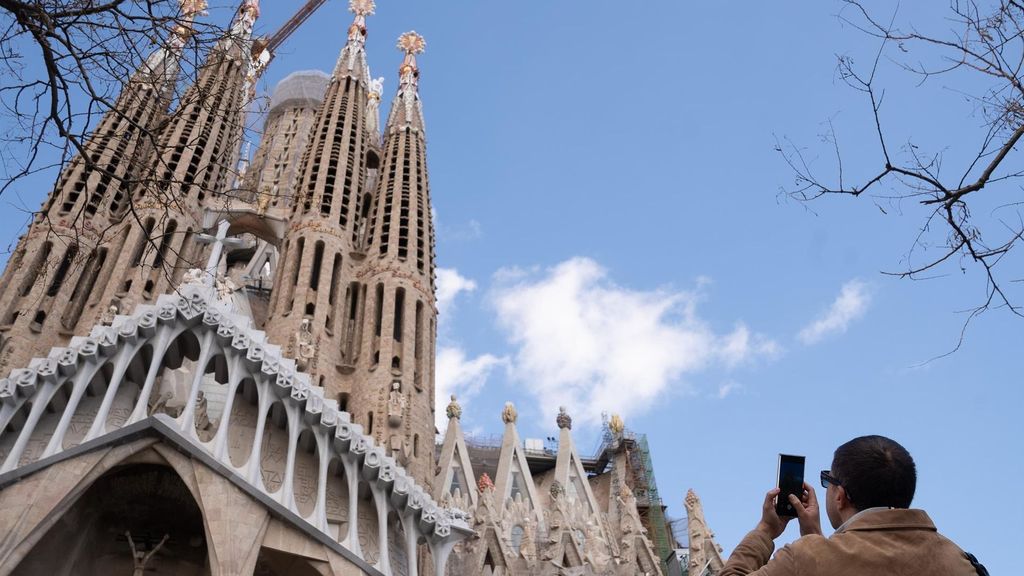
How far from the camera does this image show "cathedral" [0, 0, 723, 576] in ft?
44.5

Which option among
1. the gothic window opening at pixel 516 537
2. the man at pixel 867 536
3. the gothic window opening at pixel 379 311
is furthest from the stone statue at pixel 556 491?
the man at pixel 867 536

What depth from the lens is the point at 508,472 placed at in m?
28.8

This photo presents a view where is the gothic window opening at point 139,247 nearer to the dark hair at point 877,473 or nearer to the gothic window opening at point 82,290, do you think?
the gothic window opening at point 82,290

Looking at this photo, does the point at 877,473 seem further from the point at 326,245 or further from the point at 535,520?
the point at 535,520

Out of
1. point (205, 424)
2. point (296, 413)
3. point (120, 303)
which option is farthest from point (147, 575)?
point (120, 303)

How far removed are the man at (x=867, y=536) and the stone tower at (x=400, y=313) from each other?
17.9 m

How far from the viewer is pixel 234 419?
16312 mm

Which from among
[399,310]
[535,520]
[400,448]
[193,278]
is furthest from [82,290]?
[535,520]

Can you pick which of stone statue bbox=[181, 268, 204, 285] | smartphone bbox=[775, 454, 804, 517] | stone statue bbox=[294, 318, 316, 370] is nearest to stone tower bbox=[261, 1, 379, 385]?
stone statue bbox=[294, 318, 316, 370]

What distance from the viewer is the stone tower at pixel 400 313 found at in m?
21.1

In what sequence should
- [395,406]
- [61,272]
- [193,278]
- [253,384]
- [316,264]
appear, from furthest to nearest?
1. [316,264]
2. [61,272]
3. [395,406]
4. [193,278]
5. [253,384]

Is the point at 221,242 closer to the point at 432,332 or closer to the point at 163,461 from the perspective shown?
the point at 432,332

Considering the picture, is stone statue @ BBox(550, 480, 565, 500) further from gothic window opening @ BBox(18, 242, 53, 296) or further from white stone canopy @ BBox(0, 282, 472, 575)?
gothic window opening @ BBox(18, 242, 53, 296)

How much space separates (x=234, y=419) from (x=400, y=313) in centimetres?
848
